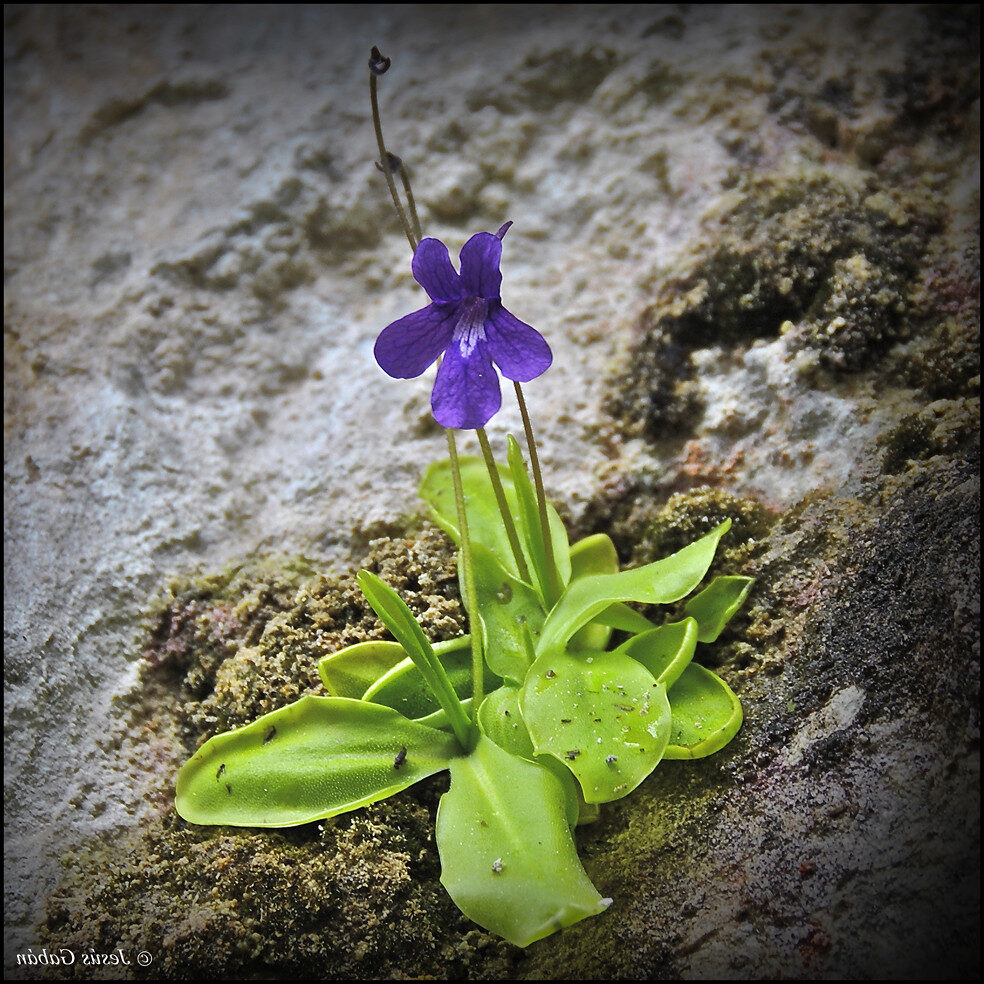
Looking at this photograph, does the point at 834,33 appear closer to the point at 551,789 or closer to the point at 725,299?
the point at 725,299

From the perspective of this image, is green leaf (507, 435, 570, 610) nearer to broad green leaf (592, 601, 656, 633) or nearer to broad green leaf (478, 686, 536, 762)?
broad green leaf (592, 601, 656, 633)

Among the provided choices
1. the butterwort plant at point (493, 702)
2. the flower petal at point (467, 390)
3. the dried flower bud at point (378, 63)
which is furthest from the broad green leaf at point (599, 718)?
the dried flower bud at point (378, 63)

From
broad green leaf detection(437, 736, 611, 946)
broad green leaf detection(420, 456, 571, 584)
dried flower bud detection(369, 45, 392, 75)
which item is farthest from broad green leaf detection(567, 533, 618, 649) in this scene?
dried flower bud detection(369, 45, 392, 75)

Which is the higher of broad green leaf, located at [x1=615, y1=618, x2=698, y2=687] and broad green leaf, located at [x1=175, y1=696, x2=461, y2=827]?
broad green leaf, located at [x1=615, y1=618, x2=698, y2=687]

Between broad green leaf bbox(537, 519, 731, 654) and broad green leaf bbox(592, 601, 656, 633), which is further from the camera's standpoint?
broad green leaf bbox(592, 601, 656, 633)

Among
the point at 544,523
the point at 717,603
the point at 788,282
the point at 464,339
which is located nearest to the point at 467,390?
the point at 464,339

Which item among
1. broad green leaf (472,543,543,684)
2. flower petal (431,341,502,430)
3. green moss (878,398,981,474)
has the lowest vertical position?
broad green leaf (472,543,543,684)

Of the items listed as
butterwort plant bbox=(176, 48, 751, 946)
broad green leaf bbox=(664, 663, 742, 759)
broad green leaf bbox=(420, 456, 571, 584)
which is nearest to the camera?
butterwort plant bbox=(176, 48, 751, 946)

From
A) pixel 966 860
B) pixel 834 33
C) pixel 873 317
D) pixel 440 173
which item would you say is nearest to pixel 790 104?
pixel 834 33
